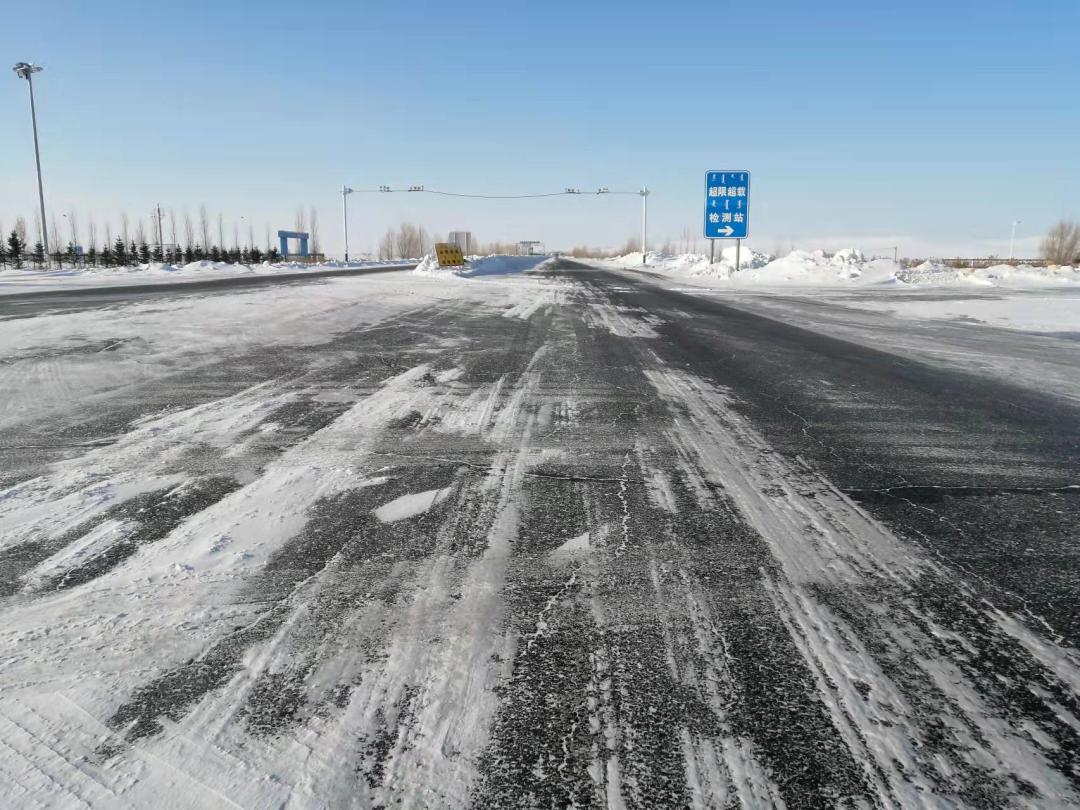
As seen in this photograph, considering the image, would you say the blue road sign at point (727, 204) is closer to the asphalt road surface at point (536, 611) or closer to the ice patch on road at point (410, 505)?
the asphalt road surface at point (536, 611)

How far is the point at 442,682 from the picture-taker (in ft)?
6.11

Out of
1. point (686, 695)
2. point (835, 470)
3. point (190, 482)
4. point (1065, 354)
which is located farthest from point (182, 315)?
point (1065, 354)

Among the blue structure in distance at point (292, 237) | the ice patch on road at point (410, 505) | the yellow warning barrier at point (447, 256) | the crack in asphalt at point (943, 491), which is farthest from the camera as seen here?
the blue structure in distance at point (292, 237)

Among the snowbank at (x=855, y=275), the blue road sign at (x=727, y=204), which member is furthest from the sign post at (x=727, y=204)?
the snowbank at (x=855, y=275)

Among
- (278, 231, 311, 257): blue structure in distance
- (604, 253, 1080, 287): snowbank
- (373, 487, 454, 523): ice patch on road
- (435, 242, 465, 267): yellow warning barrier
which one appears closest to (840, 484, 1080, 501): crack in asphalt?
(373, 487, 454, 523): ice patch on road

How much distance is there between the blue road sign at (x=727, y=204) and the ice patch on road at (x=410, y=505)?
109 feet

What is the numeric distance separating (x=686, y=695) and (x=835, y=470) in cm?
247

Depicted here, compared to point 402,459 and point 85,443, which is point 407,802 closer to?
point 402,459

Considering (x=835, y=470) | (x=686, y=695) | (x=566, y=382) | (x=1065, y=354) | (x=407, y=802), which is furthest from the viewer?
(x=1065, y=354)

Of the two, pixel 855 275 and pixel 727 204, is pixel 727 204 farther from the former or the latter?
pixel 855 275

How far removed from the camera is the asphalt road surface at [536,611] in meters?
1.56

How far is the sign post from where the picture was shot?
33594mm

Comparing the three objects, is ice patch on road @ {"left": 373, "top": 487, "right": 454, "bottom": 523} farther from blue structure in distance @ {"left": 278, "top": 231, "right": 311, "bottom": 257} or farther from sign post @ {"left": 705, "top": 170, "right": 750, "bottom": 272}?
blue structure in distance @ {"left": 278, "top": 231, "right": 311, "bottom": 257}

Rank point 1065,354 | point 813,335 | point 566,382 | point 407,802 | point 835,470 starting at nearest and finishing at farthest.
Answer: point 407,802 → point 835,470 → point 566,382 → point 1065,354 → point 813,335
